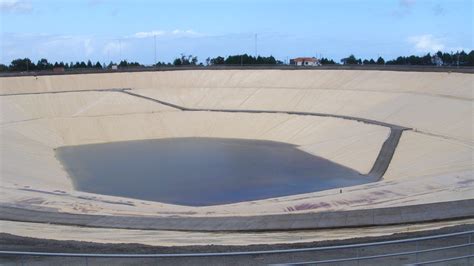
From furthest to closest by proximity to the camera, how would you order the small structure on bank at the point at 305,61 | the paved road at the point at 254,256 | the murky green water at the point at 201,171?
1. the small structure on bank at the point at 305,61
2. the murky green water at the point at 201,171
3. the paved road at the point at 254,256

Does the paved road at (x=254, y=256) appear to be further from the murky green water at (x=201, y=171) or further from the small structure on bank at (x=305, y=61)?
the small structure on bank at (x=305, y=61)

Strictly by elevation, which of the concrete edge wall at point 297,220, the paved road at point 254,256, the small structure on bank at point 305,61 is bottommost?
the concrete edge wall at point 297,220

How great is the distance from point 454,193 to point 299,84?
41.3 m

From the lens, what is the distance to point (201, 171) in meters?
32.3

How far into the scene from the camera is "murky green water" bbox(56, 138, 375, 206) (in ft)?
87.7

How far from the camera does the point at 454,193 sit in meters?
20.1

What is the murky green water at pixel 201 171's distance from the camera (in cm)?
2672

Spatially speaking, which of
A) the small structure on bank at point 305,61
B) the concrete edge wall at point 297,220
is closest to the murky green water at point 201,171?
the concrete edge wall at point 297,220

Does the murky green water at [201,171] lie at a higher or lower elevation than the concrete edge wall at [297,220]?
lower

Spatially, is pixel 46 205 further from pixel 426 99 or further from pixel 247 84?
pixel 247 84

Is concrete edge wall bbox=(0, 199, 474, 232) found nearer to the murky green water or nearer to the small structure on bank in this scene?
the murky green water

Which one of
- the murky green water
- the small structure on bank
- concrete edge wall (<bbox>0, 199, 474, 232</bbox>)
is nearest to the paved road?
concrete edge wall (<bbox>0, 199, 474, 232</bbox>)

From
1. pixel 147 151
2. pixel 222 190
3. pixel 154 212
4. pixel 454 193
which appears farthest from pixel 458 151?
pixel 147 151

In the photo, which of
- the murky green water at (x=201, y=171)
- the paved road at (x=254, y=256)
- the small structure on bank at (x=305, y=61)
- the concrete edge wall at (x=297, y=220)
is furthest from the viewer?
the small structure on bank at (x=305, y=61)
